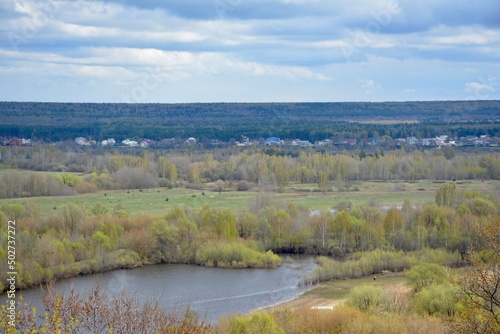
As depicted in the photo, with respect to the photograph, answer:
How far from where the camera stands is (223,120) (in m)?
119

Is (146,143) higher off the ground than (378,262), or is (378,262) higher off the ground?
(146,143)

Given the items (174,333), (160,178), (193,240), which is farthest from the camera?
(160,178)

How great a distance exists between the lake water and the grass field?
10.9m

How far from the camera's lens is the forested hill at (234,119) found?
313 feet

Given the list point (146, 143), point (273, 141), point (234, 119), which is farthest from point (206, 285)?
point (234, 119)

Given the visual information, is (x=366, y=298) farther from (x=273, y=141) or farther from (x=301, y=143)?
(x=273, y=141)

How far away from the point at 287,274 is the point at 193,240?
226 inches

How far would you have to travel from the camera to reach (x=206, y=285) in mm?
28703

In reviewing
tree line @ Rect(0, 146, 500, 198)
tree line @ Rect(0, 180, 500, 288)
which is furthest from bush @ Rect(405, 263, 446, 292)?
tree line @ Rect(0, 146, 500, 198)

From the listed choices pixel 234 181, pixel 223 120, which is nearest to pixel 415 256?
pixel 234 181

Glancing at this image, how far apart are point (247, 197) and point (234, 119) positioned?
236 feet

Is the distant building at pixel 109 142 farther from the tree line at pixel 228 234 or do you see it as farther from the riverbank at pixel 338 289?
the riverbank at pixel 338 289

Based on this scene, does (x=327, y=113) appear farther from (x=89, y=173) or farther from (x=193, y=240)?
(x=193, y=240)

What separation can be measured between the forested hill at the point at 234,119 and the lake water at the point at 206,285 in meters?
62.5
